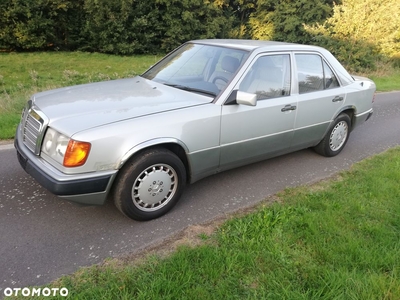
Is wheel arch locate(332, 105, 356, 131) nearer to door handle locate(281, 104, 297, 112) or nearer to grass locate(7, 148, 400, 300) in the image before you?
door handle locate(281, 104, 297, 112)

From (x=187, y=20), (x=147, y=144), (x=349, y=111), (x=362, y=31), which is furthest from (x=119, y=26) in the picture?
(x=147, y=144)

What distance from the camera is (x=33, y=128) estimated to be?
3.18 meters

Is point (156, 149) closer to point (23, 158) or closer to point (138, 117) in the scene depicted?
point (138, 117)

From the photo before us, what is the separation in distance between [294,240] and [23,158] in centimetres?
263

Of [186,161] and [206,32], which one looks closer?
[186,161]

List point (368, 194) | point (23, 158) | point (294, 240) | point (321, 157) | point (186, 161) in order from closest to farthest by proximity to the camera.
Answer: point (294, 240), point (23, 158), point (186, 161), point (368, 194), point (321, 157)

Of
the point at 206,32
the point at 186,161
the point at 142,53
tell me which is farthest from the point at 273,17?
the point at 186,161

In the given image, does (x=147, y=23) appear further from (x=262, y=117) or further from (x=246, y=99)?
(x=246, y=99)

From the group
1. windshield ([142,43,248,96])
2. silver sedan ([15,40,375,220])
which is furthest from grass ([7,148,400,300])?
windshield ([142,43,248,96])

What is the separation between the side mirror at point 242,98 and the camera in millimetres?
3312

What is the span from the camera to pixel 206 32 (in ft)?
94.4

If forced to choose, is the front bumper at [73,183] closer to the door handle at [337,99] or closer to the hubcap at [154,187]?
the hubcap at [154,187]

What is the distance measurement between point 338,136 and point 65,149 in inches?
160

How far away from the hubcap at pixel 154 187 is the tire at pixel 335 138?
2740mm
